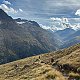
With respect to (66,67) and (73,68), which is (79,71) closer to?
(73,68)

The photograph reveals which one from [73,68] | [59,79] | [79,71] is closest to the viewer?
[59,79]

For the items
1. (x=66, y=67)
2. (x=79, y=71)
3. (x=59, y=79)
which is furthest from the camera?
(x=66, y=67)

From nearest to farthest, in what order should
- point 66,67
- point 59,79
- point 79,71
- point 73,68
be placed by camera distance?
1. point 59,79
2. point 79,71
3. point 73,68
4. point 66,67

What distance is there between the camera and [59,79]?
111ft

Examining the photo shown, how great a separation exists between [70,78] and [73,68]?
7.46m

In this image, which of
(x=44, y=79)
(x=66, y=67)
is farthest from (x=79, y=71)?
(x=66, y=67)

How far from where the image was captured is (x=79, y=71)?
125 feet

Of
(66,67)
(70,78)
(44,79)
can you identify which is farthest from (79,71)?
(66,67)

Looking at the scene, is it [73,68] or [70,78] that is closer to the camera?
[70,78]

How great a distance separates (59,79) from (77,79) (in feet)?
8.47

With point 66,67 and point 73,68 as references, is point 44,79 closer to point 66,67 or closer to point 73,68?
point 73,68

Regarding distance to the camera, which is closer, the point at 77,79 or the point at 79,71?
the point at 77,79

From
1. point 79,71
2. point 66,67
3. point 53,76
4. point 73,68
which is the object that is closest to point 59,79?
point 53,76

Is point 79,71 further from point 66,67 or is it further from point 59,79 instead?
point 66,67
